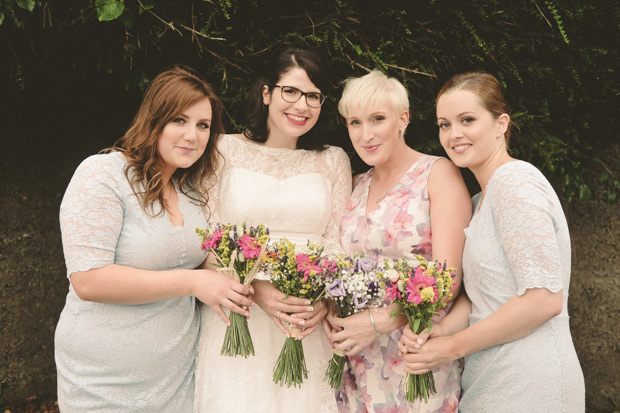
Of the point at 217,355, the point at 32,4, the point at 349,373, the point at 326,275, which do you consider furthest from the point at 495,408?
the point at 32,4

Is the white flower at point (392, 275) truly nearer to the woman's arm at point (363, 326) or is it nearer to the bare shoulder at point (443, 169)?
the woman's arm at point (363, 326)

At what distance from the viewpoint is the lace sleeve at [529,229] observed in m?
2.09

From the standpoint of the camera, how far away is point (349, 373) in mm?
2930

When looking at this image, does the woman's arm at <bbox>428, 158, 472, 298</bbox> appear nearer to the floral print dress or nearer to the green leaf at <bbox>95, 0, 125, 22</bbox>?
the floral print dress

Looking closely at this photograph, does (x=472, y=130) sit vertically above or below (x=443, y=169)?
above

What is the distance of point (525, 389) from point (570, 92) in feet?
7.66

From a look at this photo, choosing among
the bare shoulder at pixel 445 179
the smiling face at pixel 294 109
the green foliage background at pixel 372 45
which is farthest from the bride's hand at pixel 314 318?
the green foliage background at pixel 372 45

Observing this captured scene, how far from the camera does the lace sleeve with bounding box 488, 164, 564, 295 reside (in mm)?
2092

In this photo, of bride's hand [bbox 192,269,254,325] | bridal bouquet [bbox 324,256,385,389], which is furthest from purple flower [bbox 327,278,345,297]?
bride's hand [bbox 192,269,254,325]

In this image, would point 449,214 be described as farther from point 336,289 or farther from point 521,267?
point 336,289

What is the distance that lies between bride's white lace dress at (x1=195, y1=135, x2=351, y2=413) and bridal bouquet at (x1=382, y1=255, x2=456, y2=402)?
0.81 metres

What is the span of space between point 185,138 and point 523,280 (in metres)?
1.93

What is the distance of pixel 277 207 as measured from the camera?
304 cm

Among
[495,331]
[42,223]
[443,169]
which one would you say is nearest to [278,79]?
[443,169]
